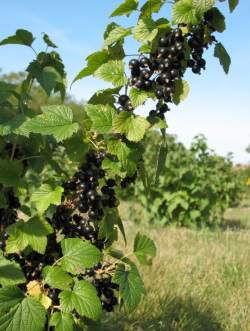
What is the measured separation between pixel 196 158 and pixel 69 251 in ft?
29.3

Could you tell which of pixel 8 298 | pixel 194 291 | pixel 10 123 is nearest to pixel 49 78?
pixel 10 123

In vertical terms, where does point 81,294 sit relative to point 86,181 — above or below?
below

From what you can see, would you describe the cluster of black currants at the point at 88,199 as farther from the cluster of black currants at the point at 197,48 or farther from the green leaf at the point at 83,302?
the cluster of black currants at the point at 197,48

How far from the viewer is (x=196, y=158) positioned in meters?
10.7

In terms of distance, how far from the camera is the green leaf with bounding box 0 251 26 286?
1.87 metres

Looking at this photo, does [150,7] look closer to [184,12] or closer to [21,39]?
[184,12]

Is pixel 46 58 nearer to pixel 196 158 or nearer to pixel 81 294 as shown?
pixel 81 294

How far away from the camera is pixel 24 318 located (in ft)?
5.89

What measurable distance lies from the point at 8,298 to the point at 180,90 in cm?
97

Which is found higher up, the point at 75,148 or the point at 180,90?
the point at 180,90

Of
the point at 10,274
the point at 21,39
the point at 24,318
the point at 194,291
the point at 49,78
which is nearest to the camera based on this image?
the point at 24,318

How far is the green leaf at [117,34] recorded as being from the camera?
2.04 meters

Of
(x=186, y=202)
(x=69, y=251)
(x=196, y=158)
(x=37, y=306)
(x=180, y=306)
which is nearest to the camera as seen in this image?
(x=37, y=306)

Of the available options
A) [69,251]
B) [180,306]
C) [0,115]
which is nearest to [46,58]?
[0,115]
